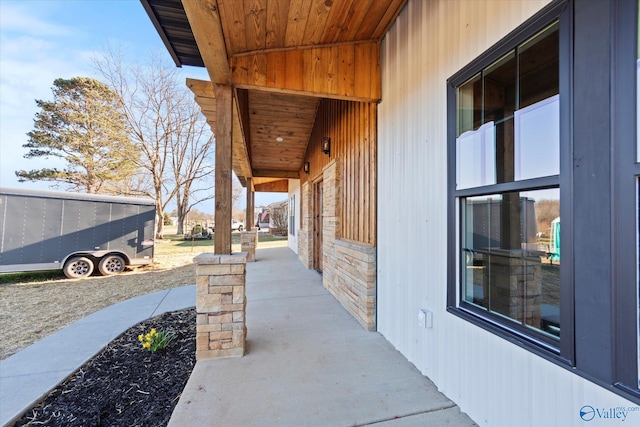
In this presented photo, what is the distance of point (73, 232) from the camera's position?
6840 mm

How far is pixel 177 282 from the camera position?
6215 millimetres

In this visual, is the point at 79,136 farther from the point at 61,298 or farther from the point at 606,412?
the point at 606,412

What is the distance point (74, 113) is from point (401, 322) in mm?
18136

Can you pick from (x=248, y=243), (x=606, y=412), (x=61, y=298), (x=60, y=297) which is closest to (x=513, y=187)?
(x=606, y=412)

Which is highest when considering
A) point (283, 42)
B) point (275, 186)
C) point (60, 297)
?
point (283, 42)

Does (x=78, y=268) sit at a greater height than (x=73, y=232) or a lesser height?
lesser

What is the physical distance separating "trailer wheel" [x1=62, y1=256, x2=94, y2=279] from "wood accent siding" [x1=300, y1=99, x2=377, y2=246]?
260 inches

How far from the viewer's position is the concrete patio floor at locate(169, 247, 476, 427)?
188 centimetres

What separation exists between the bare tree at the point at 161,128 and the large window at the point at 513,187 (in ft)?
Result: 56.2

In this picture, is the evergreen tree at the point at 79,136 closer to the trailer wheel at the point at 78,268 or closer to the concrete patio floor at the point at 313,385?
the trailer wheel at the point at 78,268

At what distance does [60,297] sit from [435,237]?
6688mm

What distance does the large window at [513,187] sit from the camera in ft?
4.70

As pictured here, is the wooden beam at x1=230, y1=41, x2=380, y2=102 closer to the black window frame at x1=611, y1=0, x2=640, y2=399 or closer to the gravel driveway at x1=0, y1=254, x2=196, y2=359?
the black window frame at x1=611, y1=0, x2=640, y2=399

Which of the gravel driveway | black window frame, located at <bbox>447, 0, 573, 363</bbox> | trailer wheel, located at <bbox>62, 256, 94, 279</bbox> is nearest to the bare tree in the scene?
trailer wheel, located at <bbox>62, 256, 94, 279</bbox>
